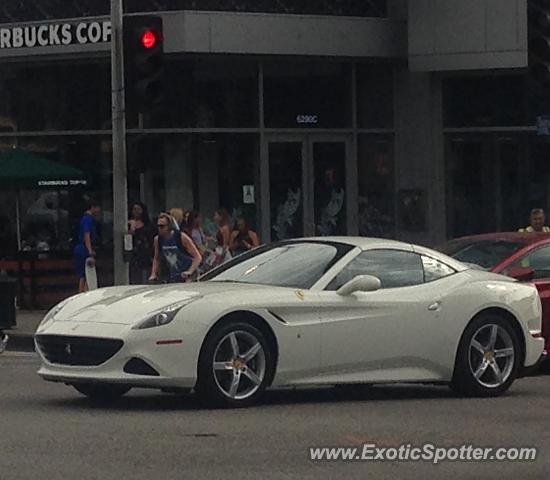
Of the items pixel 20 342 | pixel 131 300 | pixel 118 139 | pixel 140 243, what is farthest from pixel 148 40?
pixel 131 300

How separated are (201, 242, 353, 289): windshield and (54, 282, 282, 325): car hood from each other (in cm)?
30

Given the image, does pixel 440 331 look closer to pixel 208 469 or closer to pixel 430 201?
pixel 208 469

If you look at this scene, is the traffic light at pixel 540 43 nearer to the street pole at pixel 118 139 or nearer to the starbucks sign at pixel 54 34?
the street pole at pixel 118 139

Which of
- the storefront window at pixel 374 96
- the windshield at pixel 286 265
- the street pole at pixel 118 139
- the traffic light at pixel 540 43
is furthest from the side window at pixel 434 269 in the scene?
the storefront window at pixel 374 96

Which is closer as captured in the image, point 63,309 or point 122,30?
point 63,309

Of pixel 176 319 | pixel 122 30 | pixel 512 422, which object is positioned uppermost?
pixel 122 30

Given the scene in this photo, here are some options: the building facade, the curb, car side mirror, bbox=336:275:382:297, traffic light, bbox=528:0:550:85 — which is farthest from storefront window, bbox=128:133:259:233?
car side mirror, bbox=336:275:382:297

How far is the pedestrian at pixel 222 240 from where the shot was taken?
2425cm

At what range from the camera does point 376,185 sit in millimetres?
29969

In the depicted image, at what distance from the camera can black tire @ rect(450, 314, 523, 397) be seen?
45.4 ft

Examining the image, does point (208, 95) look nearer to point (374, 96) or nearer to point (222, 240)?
point (374, 96)

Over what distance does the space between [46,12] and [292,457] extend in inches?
726

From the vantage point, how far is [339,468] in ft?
32.7

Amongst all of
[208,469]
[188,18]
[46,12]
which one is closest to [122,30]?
[188,18]
